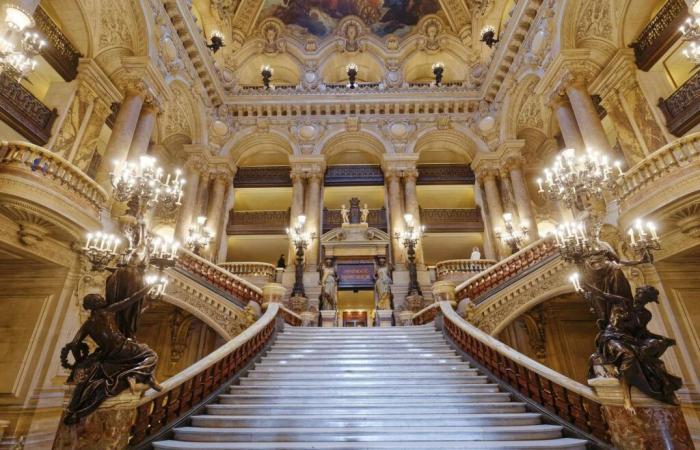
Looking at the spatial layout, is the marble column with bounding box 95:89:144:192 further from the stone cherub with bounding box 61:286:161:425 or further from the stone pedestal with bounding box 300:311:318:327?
the stone cherub with bounding box 61:286:161:425

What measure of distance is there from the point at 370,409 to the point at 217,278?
6253mm

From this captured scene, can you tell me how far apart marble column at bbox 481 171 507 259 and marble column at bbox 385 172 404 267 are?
3.83 meters

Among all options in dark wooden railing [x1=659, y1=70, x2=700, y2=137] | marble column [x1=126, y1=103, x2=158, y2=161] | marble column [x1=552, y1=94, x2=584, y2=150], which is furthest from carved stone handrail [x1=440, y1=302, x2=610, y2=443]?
marble column [x1=126, y1=103, x2=158, y2=161]

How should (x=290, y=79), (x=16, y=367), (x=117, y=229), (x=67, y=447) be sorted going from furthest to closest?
1. (x=290, y=79)
2. (x=117, y=229)
3. (x=16, y=367)
4. (x=67, y=447)

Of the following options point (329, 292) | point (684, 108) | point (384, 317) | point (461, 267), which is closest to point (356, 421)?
point (384, 317)

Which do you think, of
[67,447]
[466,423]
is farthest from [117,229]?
[466,423]

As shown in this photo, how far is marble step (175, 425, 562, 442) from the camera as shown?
11.6ft

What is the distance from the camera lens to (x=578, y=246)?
13.8 ft

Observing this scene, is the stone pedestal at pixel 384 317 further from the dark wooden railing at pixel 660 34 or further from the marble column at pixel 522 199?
the dark wooden railing at pixel 660 34

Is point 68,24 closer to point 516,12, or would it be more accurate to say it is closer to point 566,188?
point 566,188

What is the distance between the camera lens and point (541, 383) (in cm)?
438

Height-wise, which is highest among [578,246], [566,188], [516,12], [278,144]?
[516,12]

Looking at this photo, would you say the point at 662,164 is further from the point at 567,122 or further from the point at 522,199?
the point at 522,199

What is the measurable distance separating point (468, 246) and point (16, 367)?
16.1 m
